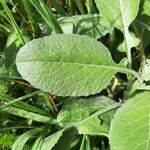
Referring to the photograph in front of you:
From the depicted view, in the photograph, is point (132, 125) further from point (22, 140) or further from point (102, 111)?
point (22, 140)

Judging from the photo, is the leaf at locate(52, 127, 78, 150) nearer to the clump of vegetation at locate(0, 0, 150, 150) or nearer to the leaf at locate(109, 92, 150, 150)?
the clump of vegetation at locate(0, 0, 150, 150)

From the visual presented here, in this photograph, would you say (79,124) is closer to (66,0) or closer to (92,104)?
(92,104)

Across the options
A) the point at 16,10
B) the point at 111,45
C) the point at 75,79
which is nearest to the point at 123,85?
the point at 111,45

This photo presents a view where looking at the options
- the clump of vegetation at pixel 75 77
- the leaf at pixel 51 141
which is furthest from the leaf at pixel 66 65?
the leaf at pixel 51 141

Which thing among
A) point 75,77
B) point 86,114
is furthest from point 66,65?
point 86,114

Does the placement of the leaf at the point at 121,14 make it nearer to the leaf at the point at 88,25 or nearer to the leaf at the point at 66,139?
the leaf at the point at 88,25

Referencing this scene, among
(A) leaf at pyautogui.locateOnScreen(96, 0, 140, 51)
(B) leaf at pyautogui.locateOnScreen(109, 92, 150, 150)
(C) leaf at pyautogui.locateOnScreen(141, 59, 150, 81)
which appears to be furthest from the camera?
(A) leaf at pyautogui.locateOnScreen(96, 0, 140, 51)

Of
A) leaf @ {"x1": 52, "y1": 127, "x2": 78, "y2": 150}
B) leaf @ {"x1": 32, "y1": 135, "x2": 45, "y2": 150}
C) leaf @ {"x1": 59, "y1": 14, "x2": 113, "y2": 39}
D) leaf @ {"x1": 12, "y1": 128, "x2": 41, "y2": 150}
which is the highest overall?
leaf @ {"x1": 59, "y1": 14, "x2": 113, "y2": 39}

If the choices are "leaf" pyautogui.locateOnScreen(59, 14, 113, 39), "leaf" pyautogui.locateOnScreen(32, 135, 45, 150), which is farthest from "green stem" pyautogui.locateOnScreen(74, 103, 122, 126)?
"leaf" pyautogui.locateOnScreen(59, 14, 113, 39)
